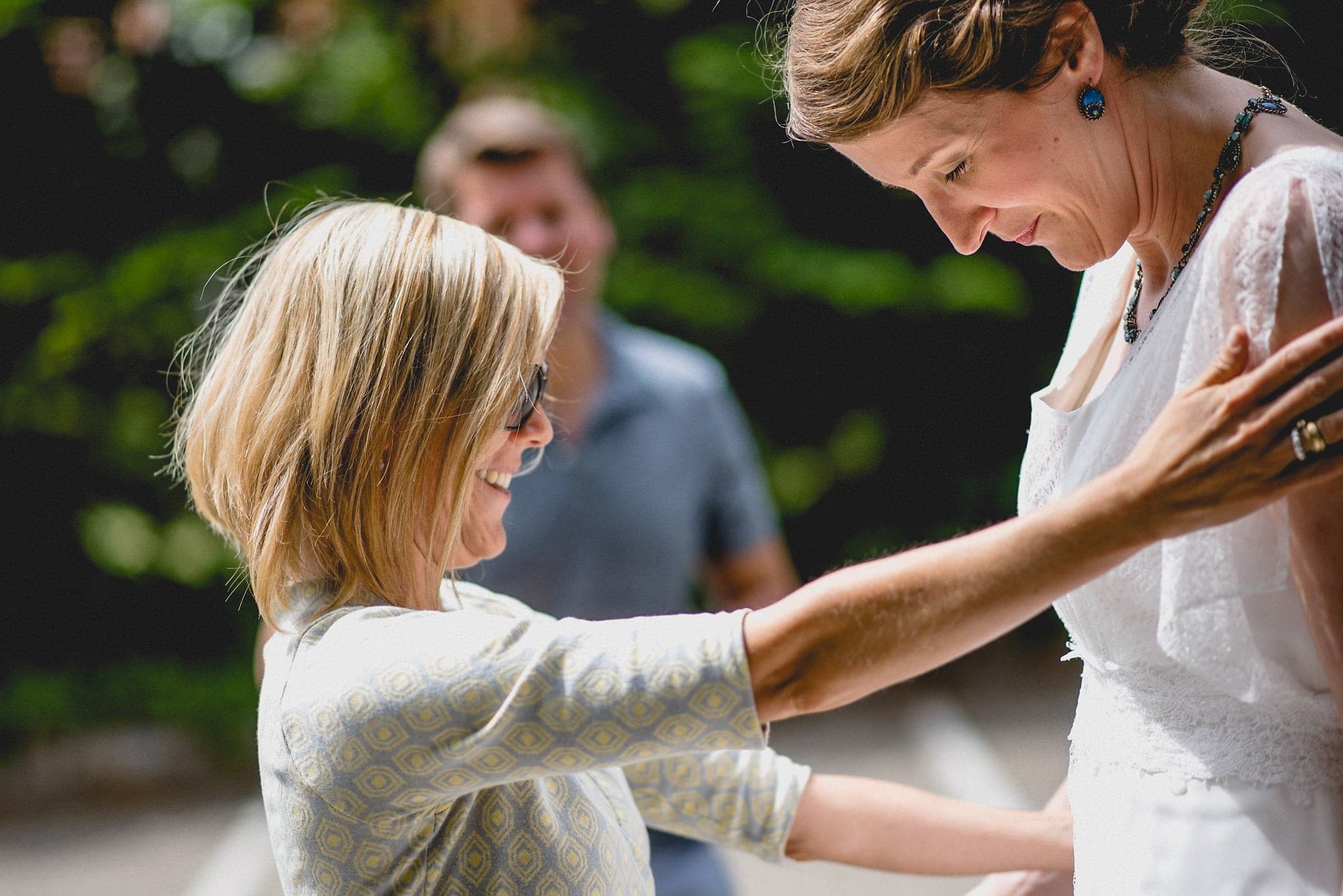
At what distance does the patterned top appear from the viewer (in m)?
1.42

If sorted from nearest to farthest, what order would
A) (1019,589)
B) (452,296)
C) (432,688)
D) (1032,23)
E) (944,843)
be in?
(1019,589) < (432,688) < (1032,23) < (452,296) < (944,843)

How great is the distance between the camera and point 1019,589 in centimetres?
133

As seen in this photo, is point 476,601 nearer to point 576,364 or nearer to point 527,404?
point 527,404

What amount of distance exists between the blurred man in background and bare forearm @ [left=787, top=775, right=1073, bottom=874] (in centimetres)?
146

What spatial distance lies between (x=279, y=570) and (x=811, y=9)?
0.96 metres

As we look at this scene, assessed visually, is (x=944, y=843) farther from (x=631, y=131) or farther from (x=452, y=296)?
(x=631, y=131)

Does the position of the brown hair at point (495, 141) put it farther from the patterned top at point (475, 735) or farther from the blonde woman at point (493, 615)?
the patterned top at point (475, 735)

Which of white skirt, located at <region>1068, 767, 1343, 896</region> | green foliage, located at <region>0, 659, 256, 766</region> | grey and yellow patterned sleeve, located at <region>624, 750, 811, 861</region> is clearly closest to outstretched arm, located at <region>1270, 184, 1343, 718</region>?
white skirt, located at <region>1068, 767, 1343, 896</region>

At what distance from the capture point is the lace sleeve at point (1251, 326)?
139 centimetres

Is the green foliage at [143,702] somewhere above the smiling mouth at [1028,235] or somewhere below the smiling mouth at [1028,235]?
below

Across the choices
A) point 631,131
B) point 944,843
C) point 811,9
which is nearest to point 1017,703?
point 631,131

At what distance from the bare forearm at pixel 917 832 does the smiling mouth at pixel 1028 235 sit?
0.79 meters

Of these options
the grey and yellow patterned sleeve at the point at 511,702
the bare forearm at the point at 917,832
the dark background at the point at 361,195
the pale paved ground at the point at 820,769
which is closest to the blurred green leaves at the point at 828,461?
the dark background at the point at 361,195

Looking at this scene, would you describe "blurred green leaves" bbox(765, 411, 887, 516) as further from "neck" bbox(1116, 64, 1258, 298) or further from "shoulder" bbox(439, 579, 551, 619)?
"neck" bbox(1116, 64, 1258, 298)
